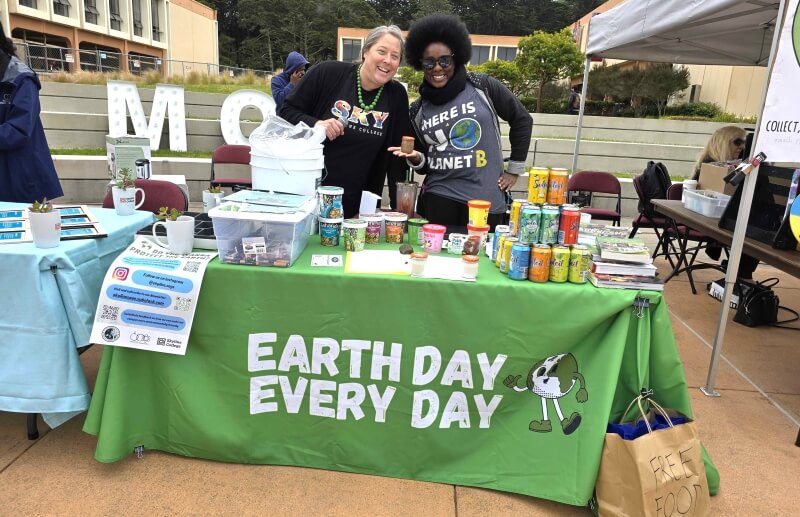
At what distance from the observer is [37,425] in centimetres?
226

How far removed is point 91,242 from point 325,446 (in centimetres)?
125

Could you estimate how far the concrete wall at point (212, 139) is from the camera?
262 inches

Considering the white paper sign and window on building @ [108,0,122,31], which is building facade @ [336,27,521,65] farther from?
the white paper sign

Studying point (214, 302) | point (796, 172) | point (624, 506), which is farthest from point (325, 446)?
point (796, 172)

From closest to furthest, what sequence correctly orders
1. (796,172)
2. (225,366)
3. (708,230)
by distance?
(225,366) < (796,172) < (708,230)

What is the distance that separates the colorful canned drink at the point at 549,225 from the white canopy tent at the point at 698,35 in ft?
4.33

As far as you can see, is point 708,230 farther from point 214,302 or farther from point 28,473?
point 28,473

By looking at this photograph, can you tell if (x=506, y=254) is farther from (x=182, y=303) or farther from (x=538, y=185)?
(x=182, y=303)

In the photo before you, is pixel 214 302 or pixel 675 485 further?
pixel 214 302

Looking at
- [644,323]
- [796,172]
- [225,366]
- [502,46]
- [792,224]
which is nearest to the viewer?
[644,323]

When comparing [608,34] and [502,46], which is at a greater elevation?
[502,46]

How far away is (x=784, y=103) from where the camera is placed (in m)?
2.43

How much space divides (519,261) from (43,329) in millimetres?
1755

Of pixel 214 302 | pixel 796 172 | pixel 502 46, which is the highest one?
pixel 502 46
